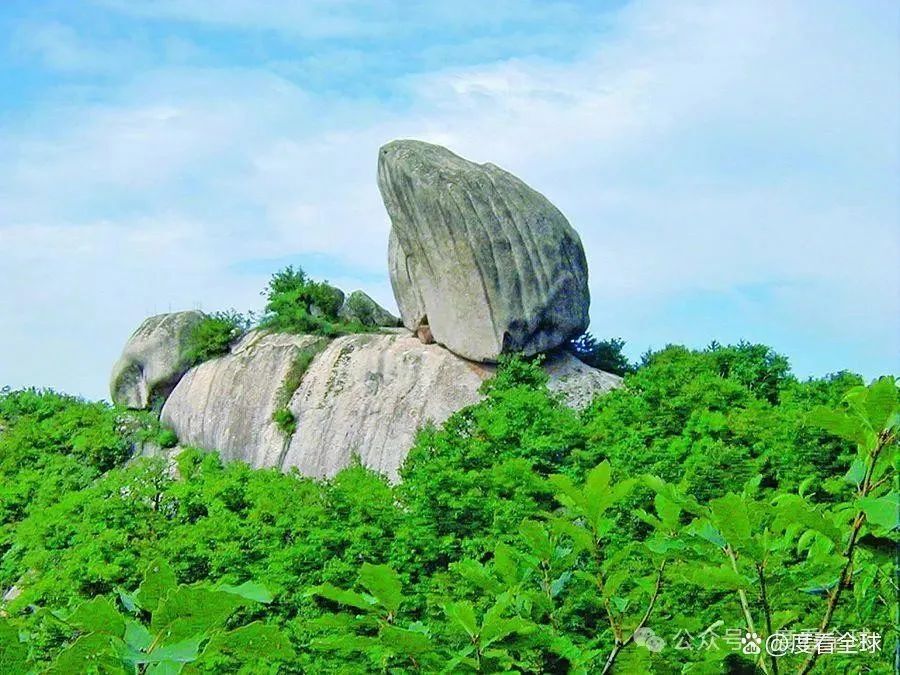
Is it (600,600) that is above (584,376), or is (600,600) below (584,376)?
below

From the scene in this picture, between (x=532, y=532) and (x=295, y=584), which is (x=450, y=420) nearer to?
(x=295, y=584)

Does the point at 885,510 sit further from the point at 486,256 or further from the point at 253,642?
the point at 486,256

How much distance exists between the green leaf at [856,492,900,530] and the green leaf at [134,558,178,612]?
986mm

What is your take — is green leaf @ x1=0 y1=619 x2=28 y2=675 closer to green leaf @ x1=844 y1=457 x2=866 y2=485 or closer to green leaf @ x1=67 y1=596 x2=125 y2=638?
green leaf @ x1=67 y1=596 x2=125 y2=638

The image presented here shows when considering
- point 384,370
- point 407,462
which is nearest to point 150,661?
point 407,462

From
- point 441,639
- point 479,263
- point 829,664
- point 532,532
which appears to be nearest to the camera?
point 532,532

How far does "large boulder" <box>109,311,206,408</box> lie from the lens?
17016mm

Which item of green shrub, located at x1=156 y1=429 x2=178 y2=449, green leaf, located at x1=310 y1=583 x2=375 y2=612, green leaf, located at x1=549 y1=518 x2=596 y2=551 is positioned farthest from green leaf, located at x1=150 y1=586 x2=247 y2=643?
green shrub, located at x1=156 y1=429 x2=178 y2=449

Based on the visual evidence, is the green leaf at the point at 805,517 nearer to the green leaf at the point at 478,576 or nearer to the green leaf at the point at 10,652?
the green leaf at the point at 478,576

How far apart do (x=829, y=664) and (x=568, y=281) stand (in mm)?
10601

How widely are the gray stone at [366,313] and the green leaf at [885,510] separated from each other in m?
14.4

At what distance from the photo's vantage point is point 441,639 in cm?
362

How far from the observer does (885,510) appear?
1.65 metres

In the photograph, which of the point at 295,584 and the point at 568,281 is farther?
the point at 568,281
